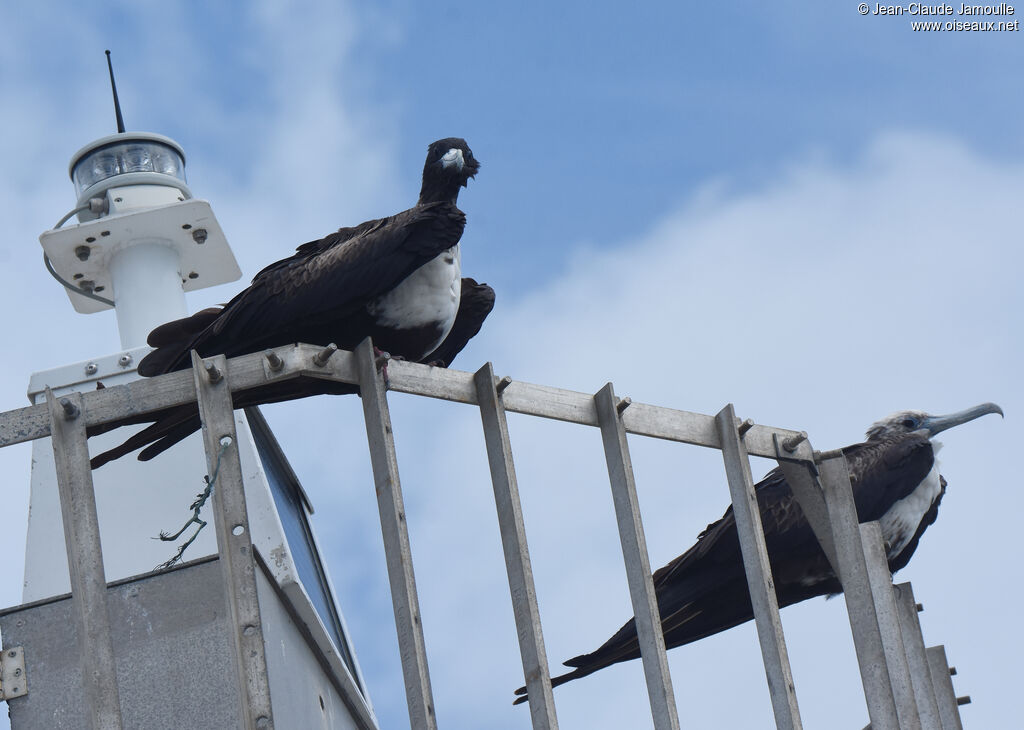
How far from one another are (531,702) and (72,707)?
7.89 feet

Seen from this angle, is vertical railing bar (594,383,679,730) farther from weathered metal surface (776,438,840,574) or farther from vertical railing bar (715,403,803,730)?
weathered metal surface (776,438,840,574)

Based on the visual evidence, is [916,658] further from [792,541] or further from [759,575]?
[792,541]

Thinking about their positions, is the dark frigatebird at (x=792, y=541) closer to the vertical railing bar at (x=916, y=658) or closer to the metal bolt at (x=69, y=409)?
the vertical railing bar at (x=916, y=658)

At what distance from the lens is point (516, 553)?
603cm

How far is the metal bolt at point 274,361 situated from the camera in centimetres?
597

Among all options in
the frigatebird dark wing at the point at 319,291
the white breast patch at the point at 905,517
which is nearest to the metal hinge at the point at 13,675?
the frigatebird dark wing at the point at 319,291

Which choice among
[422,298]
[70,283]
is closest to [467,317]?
[422,298]

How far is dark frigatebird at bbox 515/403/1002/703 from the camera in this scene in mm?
8469

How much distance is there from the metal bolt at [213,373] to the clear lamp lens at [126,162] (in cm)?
727

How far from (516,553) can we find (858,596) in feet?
5.56

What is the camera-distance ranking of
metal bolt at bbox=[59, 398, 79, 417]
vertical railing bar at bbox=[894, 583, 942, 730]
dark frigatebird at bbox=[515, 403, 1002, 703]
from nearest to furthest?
1. metal bolt at bbox=[59, 398, 79, 417]
2. vertical railing bar at bbox=[894, 583, 942, 730]
3. dark frigatebird at bbox=[515, 403, 1002, 703]

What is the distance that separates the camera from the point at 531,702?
577cm

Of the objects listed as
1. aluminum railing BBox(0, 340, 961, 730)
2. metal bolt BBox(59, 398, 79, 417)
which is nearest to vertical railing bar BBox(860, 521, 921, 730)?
aluminum railing BBox(0, 340, 961, 730)

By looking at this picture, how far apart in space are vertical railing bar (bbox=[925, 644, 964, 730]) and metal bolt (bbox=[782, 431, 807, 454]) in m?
1.40
